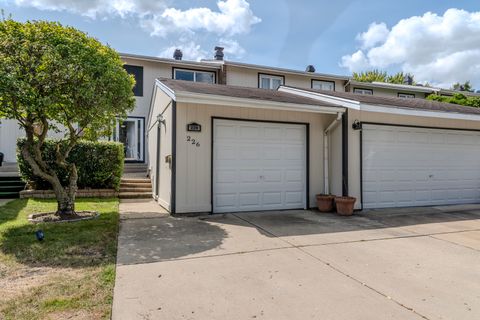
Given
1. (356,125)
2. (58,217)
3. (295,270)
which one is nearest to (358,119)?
(356,125)

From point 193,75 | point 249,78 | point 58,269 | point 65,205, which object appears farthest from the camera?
point 249,78

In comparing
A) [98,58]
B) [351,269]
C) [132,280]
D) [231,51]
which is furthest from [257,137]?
[231,51]

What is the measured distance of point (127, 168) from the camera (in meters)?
14.1

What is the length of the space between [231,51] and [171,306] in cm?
1875

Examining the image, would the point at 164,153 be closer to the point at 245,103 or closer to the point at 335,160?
the point at 245,103

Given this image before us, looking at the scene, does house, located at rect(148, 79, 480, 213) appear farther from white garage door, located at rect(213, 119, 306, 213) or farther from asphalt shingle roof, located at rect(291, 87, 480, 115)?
asphalt shingle roof, located at rect(291, 87, 480, 115)

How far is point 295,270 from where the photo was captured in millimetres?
3922

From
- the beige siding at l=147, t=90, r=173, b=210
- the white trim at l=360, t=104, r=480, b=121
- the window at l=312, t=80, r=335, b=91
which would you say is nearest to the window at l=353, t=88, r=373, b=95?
the window at l=312, t=80, r=335, b=91

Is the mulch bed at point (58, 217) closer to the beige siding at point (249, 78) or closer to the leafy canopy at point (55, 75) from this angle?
the leafy canopy at point (55, 75)

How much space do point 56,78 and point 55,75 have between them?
0.18 ft

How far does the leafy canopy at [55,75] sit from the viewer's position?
5.59 metres

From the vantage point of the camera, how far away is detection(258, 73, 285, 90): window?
16.8 meters

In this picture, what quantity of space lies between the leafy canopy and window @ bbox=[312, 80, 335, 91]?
13.0m

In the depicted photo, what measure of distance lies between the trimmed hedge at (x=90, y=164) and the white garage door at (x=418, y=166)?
288 inches
